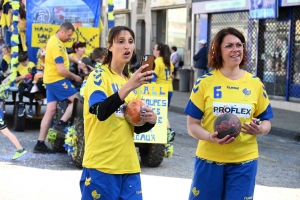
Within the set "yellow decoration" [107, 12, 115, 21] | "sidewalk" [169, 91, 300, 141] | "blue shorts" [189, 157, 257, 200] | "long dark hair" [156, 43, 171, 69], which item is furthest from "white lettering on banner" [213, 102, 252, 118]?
"sidewalk" [169, 91, 300, 141]

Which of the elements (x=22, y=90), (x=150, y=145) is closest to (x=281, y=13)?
(x=22, y=90)

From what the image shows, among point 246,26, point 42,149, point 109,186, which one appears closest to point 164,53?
point 42,149

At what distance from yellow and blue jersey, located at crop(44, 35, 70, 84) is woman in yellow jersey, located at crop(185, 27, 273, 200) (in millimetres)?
5128

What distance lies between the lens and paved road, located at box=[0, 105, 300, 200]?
6.98 m

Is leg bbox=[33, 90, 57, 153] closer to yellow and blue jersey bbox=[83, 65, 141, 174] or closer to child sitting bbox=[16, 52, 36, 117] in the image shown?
child sitting bbox=[16, 52, 36, 117]

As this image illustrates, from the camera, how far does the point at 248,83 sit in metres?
4.33

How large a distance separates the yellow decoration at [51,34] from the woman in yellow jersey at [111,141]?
323 inches

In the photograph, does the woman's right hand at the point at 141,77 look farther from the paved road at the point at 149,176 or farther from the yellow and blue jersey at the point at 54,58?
the yellow and blue jersey at the point at 54,58

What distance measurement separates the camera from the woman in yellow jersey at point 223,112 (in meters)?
4.24

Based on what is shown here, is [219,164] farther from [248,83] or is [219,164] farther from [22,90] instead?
[22,90]

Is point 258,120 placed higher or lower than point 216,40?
lower

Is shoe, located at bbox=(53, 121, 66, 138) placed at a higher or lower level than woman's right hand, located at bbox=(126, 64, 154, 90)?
lower

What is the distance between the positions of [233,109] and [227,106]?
5 cm

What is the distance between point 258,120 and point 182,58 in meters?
21.8
